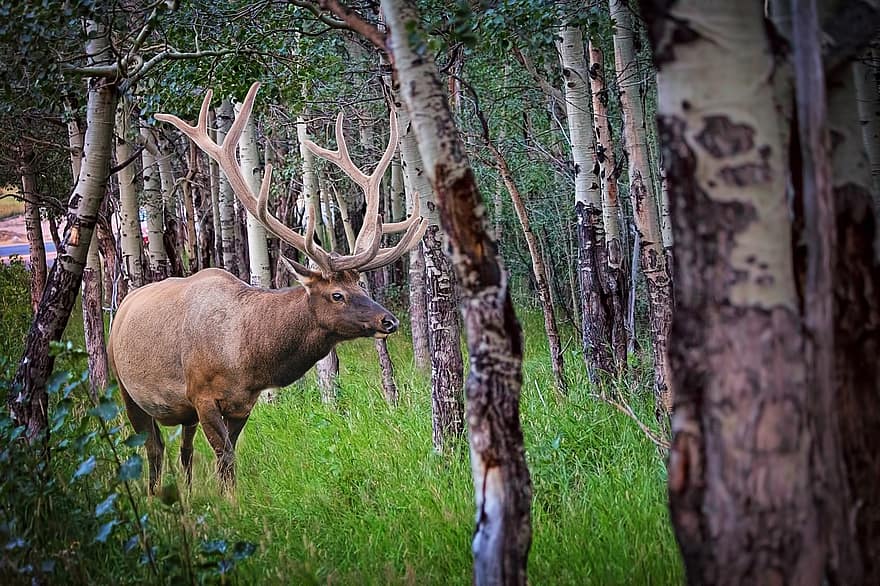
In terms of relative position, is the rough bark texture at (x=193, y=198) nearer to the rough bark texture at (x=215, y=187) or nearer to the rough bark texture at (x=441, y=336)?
the rough bark texture at (x=215, y=187)

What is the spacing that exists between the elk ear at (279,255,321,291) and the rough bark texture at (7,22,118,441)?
1.37 metres

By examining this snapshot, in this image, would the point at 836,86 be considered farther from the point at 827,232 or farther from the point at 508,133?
the point at 508,133

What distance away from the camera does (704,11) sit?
1.99m

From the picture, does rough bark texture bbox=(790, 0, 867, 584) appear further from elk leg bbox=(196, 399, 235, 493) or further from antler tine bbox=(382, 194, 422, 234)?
elk leg bbox=(196, 399, 235, 493)

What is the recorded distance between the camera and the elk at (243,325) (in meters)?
6.75

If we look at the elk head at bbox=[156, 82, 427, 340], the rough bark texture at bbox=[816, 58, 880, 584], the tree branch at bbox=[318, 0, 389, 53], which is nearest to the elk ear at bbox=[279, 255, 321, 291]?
the elk head at bbox=[156, 82, 427, 340]

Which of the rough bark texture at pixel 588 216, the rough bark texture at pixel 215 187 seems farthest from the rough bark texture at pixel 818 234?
the rough bark texture at pixel 215 187

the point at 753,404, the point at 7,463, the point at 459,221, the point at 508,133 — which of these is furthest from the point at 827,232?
the point at 508,133

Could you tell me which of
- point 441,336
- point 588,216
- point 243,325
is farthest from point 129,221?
point 441,336

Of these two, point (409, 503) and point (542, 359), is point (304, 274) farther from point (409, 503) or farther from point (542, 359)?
point (542, 359)

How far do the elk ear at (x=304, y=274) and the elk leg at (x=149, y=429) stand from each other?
6.34 ft

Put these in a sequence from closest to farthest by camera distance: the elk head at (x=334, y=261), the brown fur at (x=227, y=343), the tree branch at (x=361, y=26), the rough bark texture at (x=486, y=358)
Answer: the rough bark texture at (x=486, y=358) < the tree branch at (x=361, y=26) < the elk head at (x=334, y=261) < the brown fur at (x=227, y=343)

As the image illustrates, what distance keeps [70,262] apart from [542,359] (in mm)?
6599

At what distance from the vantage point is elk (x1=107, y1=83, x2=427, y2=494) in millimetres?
6750
